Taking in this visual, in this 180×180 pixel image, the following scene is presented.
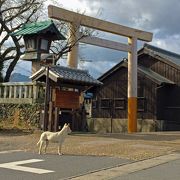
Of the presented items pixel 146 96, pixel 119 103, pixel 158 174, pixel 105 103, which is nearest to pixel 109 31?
pixel 146 96

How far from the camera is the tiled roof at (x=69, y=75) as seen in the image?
70.6 ft

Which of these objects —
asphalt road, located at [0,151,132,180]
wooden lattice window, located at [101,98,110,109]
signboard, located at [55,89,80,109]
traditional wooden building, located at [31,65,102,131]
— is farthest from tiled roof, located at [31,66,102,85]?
wooden lattice window, located at [101,98,110,109]

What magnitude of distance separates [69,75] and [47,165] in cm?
1038

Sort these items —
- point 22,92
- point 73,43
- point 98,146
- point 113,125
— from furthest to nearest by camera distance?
point 113,125 < point 22,92 < point 73,43 < point 98,146

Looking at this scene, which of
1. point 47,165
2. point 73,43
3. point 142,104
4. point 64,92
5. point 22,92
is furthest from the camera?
point 142,104

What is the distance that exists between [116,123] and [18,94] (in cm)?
1015

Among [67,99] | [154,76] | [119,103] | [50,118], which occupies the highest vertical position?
[154,76]

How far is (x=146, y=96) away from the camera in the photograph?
3222cm

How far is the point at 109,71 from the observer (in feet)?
113

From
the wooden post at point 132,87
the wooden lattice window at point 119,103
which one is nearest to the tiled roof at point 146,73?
the wooden lattice window at point 119,103

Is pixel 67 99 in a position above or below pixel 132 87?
below

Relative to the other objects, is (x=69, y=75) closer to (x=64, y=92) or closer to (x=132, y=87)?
(x=64, y=92)

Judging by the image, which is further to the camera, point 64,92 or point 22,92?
point 22,92

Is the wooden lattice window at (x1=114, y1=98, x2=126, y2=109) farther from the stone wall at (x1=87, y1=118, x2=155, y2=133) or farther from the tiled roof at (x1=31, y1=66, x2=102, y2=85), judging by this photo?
the tiled roof at (x1=31, y1=66, x2=102, y2=85)
